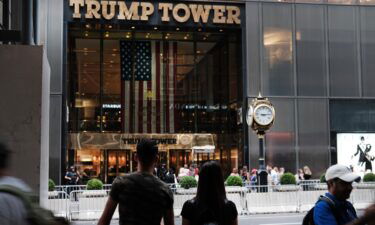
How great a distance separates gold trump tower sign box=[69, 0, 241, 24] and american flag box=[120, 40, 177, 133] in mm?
4070

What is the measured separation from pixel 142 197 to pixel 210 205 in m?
0.56

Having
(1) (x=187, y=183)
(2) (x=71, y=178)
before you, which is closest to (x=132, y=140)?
(2) (x=71, y=178)

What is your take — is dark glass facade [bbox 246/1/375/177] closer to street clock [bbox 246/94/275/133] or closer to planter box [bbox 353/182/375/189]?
planter box [bbox 353/182/375/189]

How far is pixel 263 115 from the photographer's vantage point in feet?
74.2

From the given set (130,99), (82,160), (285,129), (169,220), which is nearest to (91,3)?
(130,99)

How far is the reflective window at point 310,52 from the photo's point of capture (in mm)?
32312

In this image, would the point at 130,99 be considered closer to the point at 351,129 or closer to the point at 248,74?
the point at 248,74

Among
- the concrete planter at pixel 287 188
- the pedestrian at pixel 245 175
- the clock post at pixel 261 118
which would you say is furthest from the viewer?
the pedestrian at pixel 245 175

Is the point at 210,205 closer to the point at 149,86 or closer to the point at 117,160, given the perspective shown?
the point at 117,160

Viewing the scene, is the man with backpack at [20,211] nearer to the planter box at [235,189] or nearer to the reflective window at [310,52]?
the planter box at [235,189]

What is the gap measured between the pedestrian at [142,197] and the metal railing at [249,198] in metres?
15.8

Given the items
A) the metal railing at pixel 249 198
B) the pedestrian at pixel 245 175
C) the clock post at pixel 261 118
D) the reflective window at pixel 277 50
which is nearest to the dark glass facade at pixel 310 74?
the reflective window at pixel 277 50

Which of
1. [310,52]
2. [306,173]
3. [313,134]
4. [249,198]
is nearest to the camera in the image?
[249,198]

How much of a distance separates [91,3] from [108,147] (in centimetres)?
873
